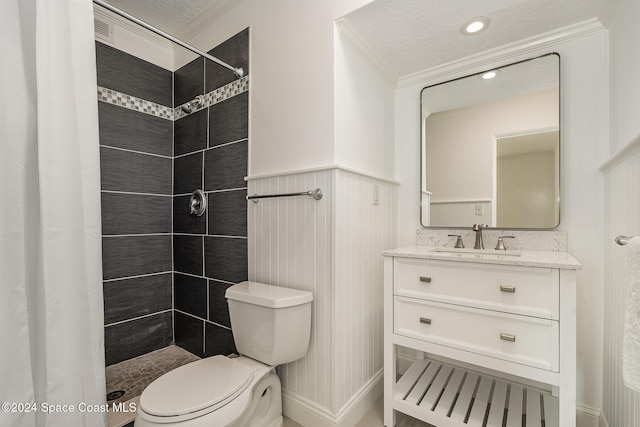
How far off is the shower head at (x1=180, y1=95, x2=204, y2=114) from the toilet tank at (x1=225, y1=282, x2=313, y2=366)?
1367 mm

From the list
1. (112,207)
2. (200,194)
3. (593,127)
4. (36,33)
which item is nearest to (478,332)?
(593,127)

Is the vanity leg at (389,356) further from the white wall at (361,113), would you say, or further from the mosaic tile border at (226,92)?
the mosaic tile border at (226,92)

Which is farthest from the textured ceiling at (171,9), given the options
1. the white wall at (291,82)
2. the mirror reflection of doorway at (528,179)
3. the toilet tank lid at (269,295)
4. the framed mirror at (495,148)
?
the mirror reflection of doorway at (528,179)

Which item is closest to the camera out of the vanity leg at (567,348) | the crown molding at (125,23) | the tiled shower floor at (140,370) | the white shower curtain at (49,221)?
the white shower curtain at (49,221)

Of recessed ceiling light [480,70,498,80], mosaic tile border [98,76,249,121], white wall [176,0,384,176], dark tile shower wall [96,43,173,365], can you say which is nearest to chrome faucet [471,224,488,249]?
white wall [176,0,384,176]

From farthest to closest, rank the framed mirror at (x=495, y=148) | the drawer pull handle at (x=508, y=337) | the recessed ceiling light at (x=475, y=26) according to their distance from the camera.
→ the framed mirror at (x=495, y=148) < the recessed ceiling light at (x=475, y=26) < the drawer pull handle at (x=508, y=337)

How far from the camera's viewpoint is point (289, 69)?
4.99 feet

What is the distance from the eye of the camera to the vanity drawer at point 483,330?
108 centimetres

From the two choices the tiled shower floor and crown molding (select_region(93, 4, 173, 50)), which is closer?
the tiled shower floor

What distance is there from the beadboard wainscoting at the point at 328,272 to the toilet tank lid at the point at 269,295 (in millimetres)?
76

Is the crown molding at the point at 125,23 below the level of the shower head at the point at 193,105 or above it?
above

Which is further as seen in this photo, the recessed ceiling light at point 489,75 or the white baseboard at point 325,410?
the recessed ceiling light at point 489,75

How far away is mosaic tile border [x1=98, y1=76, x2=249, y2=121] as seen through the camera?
70.2 inches

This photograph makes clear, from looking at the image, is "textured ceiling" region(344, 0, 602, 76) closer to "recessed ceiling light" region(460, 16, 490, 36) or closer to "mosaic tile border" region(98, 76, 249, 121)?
"recessed ceiling light" region(460, 16, 490, 36)
